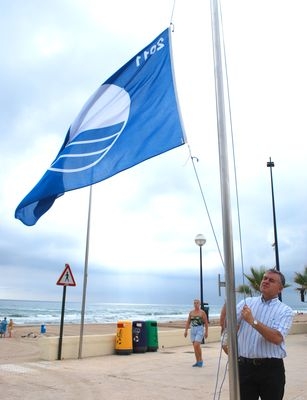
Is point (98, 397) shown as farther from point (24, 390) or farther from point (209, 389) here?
point (209, 389)

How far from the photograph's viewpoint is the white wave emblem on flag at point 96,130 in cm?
556

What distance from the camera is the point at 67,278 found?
11.9 meters

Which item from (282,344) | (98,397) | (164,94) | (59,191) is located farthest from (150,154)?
(98,397)

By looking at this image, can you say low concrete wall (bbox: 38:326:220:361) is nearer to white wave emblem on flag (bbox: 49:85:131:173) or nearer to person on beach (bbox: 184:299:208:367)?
person on beach (bbox: 184:299:208:367)

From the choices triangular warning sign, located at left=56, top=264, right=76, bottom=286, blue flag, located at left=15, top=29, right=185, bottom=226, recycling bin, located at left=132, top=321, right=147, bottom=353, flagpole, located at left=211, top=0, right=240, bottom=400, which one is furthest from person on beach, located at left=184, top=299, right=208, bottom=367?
flagpole, located at left=211, top=0, right=240, bottom=400

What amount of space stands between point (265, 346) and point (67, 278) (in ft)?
28.9

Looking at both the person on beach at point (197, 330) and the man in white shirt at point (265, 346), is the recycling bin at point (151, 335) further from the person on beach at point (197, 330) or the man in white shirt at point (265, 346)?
Answer: the man in white shirt at point (265, 346)

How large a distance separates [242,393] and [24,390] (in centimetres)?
488

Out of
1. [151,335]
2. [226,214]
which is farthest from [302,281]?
[226,214]

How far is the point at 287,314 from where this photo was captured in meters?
3.76

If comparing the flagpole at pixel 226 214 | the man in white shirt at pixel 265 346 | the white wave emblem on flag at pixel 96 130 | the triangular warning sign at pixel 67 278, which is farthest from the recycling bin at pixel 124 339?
the flagpole at pixel 226 214

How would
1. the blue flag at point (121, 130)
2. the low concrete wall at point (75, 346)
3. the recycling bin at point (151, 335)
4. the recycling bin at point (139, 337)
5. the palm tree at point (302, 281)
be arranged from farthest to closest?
1. the palm tree at point (302, 281)
2. the recycling bin at point (151, 335)
3. the recycling bin at point (139, 337)
4. the low concrete wall at point (75, 346)
5. the blue flag at point (121, 130)

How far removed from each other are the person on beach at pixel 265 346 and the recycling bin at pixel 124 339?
29.6 feet

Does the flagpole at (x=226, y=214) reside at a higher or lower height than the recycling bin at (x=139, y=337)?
higher
